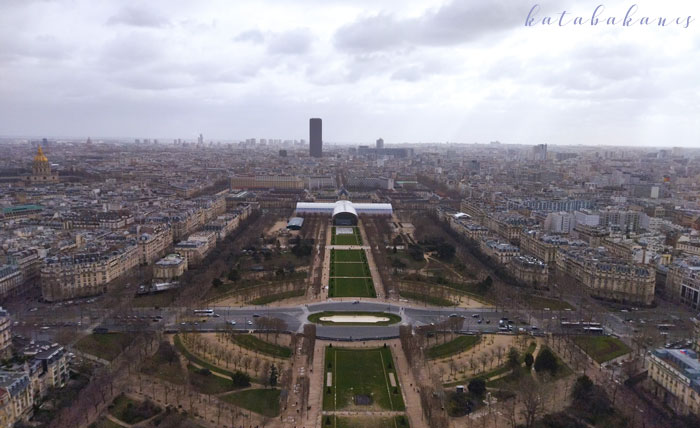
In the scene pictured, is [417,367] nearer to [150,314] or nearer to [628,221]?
[150,314]

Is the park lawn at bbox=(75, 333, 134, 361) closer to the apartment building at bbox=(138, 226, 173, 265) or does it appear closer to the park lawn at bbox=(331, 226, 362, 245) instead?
the apartment building at bbox=(138, 226, 173, 265)

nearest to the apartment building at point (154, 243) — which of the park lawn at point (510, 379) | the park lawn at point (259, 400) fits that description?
the park lawn at point (259, 400)

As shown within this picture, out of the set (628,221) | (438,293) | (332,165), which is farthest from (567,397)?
(332,165)

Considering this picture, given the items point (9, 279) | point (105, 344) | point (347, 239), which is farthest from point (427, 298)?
point (9, 279)

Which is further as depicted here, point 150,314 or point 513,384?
point 150,314

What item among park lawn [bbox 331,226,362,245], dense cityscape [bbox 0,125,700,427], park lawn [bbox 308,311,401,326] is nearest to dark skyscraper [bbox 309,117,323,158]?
dense cityscape [bbox 0,125,700,427]

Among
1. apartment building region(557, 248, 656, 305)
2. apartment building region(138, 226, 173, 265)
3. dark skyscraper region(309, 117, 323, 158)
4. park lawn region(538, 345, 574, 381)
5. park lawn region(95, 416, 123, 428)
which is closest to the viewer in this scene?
park lawn region(95, 416, 123, 428)
